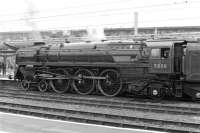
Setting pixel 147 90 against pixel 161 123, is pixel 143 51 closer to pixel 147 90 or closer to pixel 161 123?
pixel 147 90

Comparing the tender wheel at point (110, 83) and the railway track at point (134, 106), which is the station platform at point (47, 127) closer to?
the railway track at point (134, 106)

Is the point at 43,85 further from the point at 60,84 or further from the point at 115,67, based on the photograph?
the point at 115,67

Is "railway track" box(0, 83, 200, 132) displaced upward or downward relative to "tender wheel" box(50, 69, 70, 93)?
→ downward

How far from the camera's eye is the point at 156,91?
14109 mm

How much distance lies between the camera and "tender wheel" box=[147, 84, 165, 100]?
14078mm

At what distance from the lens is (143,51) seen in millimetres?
14547

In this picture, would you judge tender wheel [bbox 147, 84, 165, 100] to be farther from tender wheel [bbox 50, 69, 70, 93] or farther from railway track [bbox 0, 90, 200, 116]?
tender wheel [bbox 50, 69, 70, 93]

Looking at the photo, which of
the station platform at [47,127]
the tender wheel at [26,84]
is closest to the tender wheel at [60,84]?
the tender wheel at [26,84]

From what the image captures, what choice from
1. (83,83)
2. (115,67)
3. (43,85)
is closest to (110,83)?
(115,67)

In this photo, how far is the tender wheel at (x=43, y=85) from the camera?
18500 millimetres

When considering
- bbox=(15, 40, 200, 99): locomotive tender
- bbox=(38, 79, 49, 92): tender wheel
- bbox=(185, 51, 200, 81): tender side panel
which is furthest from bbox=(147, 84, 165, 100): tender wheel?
bbox=(38, 79, 49, 92): tender wheel

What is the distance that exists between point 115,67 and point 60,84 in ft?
13.3

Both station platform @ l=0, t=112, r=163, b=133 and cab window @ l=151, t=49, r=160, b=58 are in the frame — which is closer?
station platform @ l=0, t=112, r=163, b=133

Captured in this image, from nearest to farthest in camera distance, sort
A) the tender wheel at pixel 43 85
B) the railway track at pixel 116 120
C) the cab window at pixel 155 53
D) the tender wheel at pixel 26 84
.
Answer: the railway track at pixel 116 120
the cab window at pixel 155 53
the tender wheel at pixel 43 85
the tender wheel at pixel 26 84
